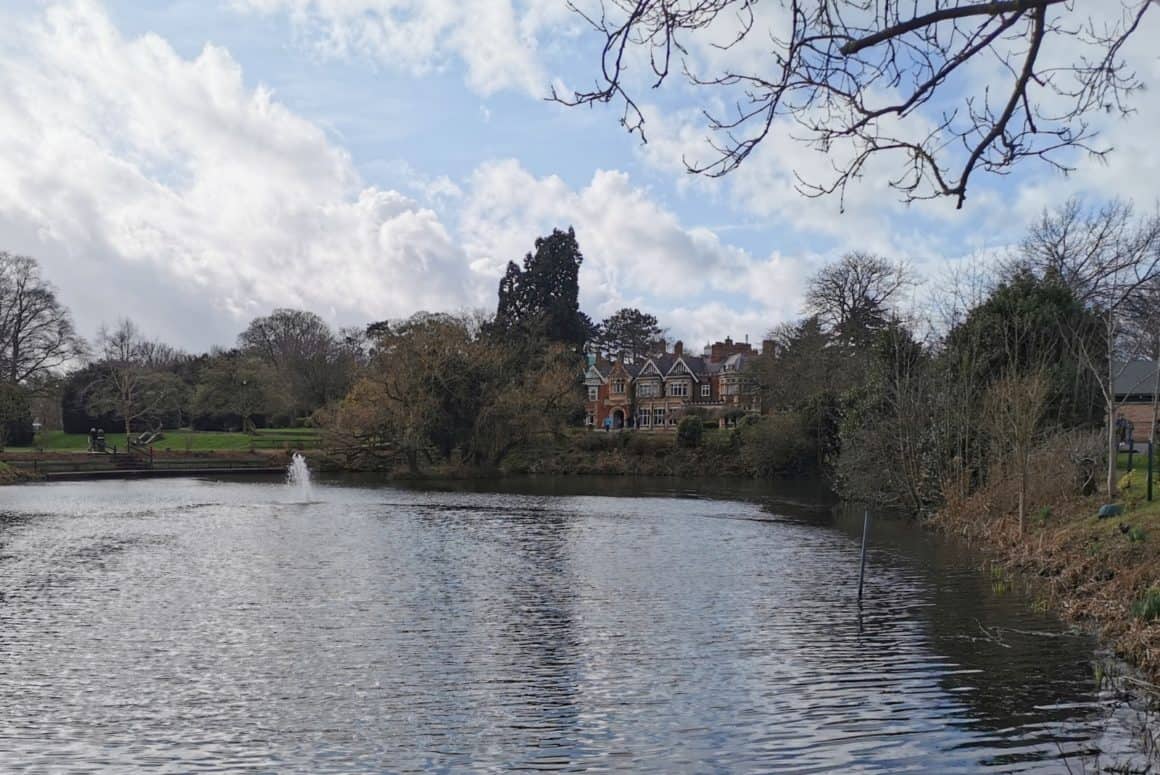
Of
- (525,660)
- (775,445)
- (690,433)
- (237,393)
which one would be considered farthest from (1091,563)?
(237,393)

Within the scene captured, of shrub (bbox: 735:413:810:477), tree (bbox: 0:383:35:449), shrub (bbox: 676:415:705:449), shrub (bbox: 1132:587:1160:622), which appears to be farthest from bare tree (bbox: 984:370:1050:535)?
tree (bbox: 0:383:35:449)

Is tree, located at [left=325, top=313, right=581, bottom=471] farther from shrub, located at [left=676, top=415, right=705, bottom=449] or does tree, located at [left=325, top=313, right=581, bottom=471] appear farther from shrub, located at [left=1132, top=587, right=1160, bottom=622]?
shrub, located at [left=1132, top=587, right=1160, bottom=622]

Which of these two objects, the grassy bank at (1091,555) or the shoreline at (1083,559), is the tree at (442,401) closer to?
the shoreline at (1083,559)

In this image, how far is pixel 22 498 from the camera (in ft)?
120

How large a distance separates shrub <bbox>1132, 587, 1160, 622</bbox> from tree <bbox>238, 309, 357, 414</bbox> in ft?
191

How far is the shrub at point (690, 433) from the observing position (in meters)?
59.5

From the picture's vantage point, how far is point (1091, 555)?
645 inches

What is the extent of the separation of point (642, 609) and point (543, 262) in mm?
66593

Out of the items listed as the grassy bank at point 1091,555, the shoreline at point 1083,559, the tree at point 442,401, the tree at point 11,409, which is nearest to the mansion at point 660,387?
the tree at point 442,401

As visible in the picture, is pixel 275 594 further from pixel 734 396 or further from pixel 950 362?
pixel 734 396

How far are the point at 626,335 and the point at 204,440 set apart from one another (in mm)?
48722

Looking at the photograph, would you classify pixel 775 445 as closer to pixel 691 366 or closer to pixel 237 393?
pixel 691 366

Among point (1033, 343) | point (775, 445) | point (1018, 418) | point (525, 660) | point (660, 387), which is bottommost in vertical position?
point (525, 660)

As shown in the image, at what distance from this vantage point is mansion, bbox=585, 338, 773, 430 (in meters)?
88.2
